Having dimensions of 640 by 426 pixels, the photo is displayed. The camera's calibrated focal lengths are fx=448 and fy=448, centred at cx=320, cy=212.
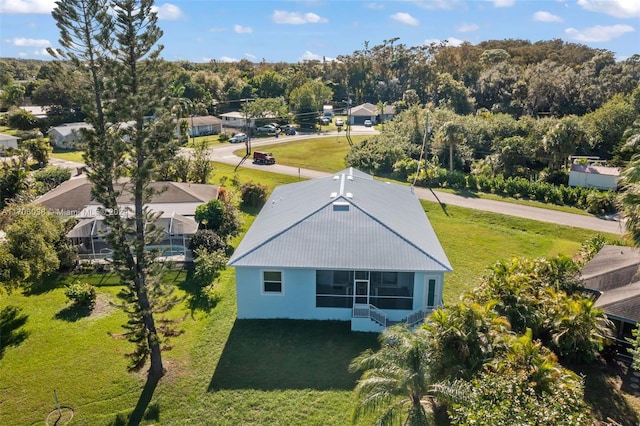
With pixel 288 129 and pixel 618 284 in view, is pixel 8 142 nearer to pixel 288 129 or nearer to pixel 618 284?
pixel 288 129

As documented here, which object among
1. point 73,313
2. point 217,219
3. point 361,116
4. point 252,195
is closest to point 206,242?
point 217,219

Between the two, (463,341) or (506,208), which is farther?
(506,208)

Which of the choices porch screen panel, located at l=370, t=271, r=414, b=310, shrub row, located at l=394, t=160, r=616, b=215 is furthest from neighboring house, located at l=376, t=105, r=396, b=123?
porch screen panel, located at l=370, t=271, r=414, b=310

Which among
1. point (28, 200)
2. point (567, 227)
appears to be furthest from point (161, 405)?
point (567, 227)

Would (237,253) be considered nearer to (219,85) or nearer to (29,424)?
(29,424)

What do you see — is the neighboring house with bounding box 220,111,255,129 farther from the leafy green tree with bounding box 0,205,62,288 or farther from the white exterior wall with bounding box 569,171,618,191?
the leafy green tree with bounding box 0,205,62,288

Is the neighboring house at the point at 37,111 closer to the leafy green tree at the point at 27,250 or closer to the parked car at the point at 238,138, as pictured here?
the parked car at the point at 238,138

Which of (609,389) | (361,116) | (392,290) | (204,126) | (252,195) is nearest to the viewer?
(609,389)
